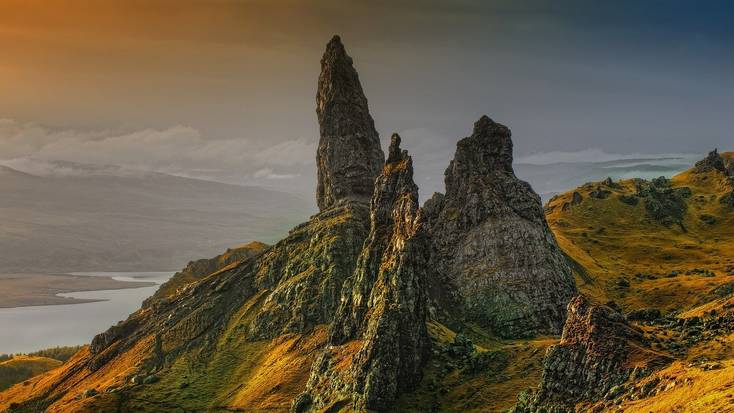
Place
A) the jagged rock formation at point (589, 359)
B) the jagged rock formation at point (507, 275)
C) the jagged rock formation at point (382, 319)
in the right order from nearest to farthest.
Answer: the jagged rock formation at point (589, 359) < the jagged rock formation at point (382, 319) < the jagged rock formation at point (507, 275)

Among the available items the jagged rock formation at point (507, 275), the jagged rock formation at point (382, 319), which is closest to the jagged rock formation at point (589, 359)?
the jagged rock formation at point (382, 319)

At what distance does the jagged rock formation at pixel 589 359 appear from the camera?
291 feet

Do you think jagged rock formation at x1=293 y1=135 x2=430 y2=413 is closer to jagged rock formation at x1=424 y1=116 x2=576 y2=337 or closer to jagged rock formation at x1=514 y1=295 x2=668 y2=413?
jagged rock formation at x1=424 y1=116 x2=576 y2=337

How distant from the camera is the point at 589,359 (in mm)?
92750

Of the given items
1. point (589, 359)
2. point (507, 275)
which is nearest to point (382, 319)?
point (589, 359)

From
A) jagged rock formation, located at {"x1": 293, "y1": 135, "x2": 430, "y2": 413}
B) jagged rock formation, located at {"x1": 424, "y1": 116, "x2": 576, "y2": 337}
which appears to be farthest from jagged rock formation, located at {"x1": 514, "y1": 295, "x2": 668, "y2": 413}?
jagged rock formation, located at {"x1": 424, "y1": 116, "x2": 576, "y2": 337}

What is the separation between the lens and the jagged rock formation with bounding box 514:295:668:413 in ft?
291

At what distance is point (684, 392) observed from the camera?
248 feet

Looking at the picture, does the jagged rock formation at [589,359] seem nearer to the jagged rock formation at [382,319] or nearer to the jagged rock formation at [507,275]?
the jagged rock formation at [382,319]

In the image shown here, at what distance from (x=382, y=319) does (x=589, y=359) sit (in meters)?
55.0

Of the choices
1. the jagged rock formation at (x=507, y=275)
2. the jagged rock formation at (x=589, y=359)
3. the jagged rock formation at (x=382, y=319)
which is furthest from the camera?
the jagged rock formation at (x=507, y=275)

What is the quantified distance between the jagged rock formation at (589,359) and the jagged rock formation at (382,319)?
1538 inches

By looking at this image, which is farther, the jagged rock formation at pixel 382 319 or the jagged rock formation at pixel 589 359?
the jagged rock formation at pixel 382 319

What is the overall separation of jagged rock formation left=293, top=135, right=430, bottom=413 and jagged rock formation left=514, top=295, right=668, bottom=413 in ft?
128
